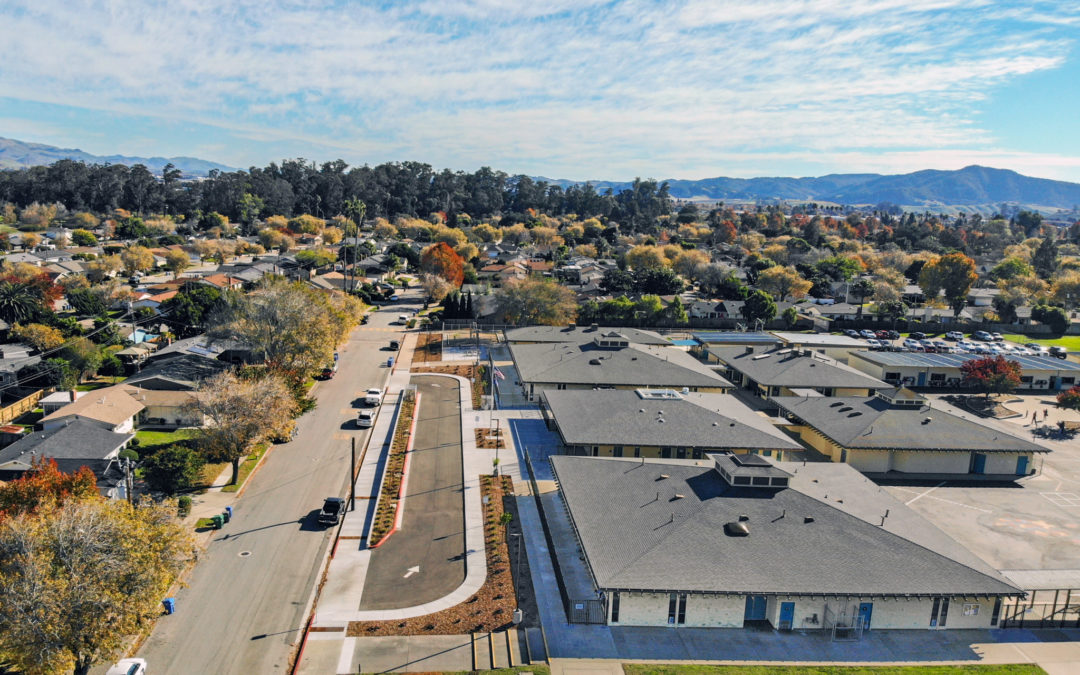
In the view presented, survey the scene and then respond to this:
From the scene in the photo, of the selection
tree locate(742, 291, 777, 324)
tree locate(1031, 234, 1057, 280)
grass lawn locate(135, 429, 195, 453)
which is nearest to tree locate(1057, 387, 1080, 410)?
tree locate(742, 291, 777, 324)

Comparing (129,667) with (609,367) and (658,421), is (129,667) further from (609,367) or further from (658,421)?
Result: (609,367)

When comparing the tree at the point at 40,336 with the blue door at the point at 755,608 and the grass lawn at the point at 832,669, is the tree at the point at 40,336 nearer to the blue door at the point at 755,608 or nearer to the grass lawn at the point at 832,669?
the grass lawn at the point at 832,669

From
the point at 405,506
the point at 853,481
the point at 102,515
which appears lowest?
the point at 405,506

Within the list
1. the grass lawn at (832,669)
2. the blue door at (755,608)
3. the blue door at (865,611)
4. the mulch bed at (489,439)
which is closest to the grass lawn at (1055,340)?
the mulch bed at (489,439)

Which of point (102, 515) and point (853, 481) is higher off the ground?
point (102, 515)

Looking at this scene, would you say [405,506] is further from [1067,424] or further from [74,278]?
[74,278]

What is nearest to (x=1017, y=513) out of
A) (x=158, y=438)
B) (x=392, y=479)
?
(x=392, y=479)

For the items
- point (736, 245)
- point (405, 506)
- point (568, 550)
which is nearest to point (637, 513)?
point (568, 550)
